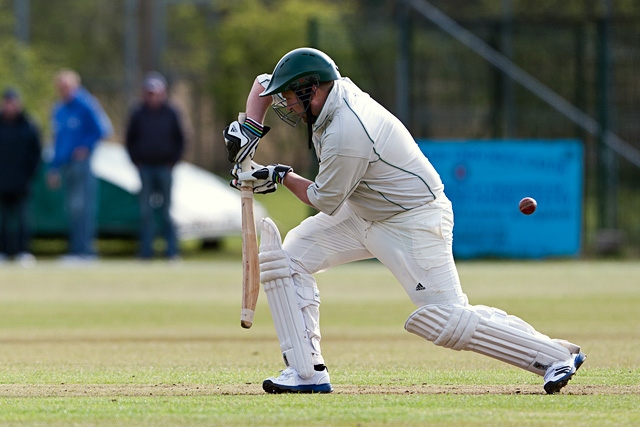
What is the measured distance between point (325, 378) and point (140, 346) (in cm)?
302

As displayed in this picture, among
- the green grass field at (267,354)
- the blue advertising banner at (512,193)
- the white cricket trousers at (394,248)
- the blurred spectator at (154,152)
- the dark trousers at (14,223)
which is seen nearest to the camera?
the green grass field at (267,354)

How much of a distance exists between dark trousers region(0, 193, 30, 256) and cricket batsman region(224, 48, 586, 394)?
11.7 m

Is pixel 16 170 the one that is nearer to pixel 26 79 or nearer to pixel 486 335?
pixel 486 335

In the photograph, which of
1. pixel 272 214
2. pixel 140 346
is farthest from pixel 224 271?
pixel 272 214

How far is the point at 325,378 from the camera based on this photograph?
266 inches

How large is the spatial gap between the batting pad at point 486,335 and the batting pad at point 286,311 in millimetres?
547

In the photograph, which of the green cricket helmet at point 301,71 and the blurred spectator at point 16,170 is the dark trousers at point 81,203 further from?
the green cricket helmet at point 301,71

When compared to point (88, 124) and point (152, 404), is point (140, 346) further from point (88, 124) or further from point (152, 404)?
point (88, 124)

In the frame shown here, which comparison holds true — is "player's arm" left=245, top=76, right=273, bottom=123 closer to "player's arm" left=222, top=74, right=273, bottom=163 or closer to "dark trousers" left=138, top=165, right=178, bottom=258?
"player's arm" left=222, top=74, right=273, bottom=163

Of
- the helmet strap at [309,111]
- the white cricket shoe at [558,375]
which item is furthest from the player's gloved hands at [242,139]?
the white cricket shoe at [558,375]

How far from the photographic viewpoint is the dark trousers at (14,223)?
18.1 meters

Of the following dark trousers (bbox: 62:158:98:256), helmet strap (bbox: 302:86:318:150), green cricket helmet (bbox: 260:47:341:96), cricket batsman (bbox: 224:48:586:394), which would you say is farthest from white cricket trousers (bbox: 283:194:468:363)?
dark trousers (bbox: 62:158:98:256)

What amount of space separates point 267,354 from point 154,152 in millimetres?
8881

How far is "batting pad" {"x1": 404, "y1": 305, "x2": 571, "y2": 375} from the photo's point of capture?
6.53 metres
